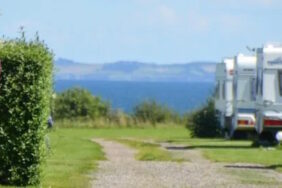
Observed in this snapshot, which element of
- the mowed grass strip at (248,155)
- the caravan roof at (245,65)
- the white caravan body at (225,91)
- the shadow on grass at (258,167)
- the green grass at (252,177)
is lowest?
the mowed grass strip at (248,155)

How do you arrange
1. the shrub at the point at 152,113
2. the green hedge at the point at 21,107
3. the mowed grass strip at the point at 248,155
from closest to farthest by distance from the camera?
the green hedge at the point at 21,107
the mowed grass strip at the point at 248,155
the shrub at the point at 152,113

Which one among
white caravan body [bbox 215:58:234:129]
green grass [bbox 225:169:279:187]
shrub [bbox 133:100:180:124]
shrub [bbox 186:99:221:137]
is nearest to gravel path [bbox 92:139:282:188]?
green grass [bbox 225:169:279:187]

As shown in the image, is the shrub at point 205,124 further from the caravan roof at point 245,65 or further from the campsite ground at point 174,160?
the campsite ground at point 174,160

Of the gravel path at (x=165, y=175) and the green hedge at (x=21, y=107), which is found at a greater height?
the green hedge at (x=21, y=107)

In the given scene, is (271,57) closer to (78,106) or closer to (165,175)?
(165,175)

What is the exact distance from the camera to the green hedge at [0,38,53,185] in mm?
16484

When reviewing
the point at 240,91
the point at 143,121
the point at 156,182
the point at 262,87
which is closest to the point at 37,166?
the point at 156,182

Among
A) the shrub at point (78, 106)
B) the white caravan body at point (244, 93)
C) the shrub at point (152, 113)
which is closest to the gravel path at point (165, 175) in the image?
the white caravan body at point (244, 93)

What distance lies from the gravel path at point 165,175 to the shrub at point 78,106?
1433 inches

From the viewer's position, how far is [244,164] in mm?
24156

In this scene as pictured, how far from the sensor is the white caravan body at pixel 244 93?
37.2 m

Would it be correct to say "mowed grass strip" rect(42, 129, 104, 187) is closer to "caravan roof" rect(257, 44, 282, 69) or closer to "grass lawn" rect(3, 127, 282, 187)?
"grass lawn" rect(3, 127, 282, 187)

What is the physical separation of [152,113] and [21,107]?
45355mm

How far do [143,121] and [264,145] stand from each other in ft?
97.7
